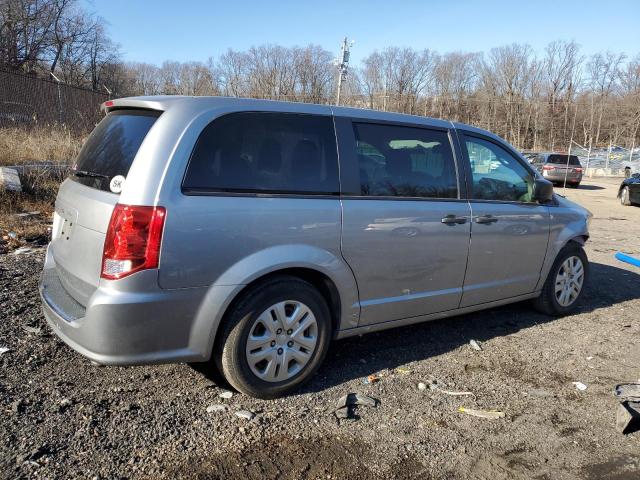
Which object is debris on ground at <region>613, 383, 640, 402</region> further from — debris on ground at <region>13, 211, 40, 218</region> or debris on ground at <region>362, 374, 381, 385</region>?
debris on ground at <region>13, 211, 40, 218</region>

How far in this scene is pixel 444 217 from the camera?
405 centimetres

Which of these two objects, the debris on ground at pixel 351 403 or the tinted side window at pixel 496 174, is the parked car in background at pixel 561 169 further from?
the debris on ground at pixel 351 403

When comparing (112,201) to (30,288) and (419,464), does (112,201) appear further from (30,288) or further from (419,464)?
(30,288)

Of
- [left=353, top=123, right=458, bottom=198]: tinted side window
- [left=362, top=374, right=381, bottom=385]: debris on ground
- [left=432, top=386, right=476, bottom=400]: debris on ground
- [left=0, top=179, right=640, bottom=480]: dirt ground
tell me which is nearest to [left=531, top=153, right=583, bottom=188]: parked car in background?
[left=0, top=179, right=640, bottom=480]: dirt ground

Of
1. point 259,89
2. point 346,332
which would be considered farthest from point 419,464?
point 259,89

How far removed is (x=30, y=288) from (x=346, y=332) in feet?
10.8

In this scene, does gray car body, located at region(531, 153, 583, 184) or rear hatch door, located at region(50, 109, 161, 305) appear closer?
rear hatch door, located at region(50, 109, 161, 305)

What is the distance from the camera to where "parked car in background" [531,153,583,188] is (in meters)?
26.6

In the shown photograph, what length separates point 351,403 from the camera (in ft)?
11.1

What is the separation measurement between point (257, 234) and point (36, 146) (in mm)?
9321

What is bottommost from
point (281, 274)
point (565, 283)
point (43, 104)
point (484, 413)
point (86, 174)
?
point (484, 413)

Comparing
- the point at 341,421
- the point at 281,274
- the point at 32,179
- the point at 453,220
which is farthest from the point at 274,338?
the point at 32,179

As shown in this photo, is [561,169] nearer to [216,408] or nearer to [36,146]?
[36,146]

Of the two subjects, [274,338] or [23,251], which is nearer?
[274,338]
